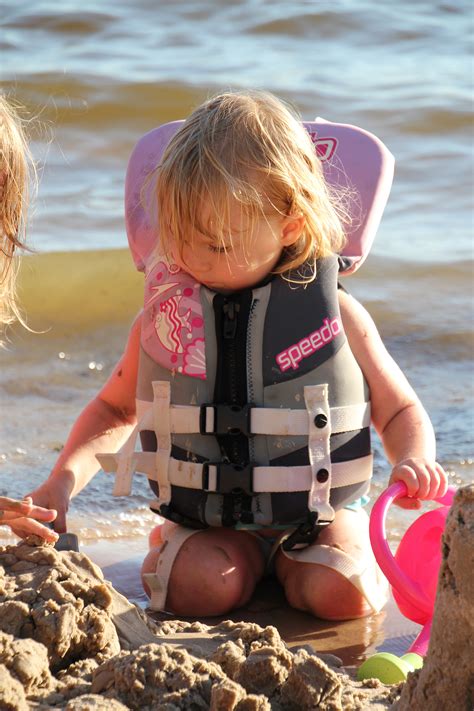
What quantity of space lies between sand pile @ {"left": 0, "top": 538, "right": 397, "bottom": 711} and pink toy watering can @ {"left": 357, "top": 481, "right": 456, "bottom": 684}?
12 centimetres

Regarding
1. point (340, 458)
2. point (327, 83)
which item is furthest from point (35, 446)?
point (327, 83)

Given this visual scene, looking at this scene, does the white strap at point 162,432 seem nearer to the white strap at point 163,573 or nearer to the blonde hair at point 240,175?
the white strap at point 163,573

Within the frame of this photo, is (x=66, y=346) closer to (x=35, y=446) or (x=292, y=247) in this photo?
(x=35, y=446)

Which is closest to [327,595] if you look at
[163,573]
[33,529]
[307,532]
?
[307,532]

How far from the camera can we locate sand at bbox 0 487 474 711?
1.93 meters

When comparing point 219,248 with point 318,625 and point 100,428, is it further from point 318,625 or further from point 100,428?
point 318,625

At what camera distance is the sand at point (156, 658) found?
76.1 inches

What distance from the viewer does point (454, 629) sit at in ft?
6.31


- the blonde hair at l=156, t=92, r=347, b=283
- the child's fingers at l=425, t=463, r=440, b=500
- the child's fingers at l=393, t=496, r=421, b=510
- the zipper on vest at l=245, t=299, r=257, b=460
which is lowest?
the child's fingers at l=393, t=496, r=421, b=510

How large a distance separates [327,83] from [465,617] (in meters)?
10.3

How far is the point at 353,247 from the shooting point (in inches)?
143

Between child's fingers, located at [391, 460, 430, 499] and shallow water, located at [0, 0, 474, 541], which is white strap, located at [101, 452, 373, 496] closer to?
child's fingers, located at [391, 460, 430, 499]

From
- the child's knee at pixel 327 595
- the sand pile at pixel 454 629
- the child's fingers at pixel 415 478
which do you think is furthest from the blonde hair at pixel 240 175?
the sand pile at pixel 454 629

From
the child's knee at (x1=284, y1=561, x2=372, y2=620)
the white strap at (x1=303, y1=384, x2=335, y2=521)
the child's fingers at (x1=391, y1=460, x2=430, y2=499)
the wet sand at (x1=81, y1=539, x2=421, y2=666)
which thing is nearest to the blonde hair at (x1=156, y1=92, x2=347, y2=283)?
the white strap at (x1=303, y1=384, x2=335, y2=521)
